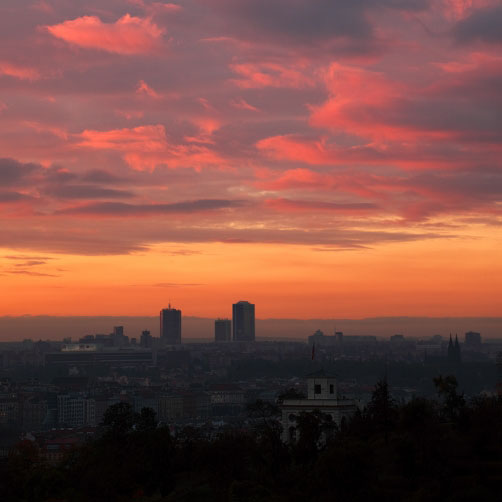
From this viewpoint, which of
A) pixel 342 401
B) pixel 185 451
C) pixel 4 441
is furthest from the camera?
pixel 4 441

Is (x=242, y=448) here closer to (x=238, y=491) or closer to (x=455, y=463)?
(x=238, y=491)

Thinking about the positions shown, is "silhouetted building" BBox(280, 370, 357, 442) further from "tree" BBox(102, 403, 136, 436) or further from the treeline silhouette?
"tree" BBox(102, 403, 136, 436)

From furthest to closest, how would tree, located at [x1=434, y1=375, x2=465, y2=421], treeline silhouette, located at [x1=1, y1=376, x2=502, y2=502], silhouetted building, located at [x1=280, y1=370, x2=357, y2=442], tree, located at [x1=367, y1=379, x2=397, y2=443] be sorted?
1. silhouetted building, located at [x1=280, y1=370, x2=357, y2=442]
2. tree, located at [x1=434, y1=375, x2=465, y2=421]
3. tree, located at [x1=367, y1=379, x2=397, y2=443]
4. treeline silhouette, located at [x1=1, y1=376, x2=502, y2=502]

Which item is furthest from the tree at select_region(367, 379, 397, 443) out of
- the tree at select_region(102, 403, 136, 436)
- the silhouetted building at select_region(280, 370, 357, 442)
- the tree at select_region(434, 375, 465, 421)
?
the tree at select_region(102, 403, 136, 436)

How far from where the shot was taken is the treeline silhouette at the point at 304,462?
135ft

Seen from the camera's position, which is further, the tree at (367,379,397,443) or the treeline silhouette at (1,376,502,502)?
the tree at (367,379,397,443)

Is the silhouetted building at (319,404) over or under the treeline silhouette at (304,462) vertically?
over

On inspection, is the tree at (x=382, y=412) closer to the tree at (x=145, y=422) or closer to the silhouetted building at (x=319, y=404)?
the silhouetted building at (x=319, y=404)

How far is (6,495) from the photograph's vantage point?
56.8 meters

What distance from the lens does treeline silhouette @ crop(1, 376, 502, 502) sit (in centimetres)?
4125

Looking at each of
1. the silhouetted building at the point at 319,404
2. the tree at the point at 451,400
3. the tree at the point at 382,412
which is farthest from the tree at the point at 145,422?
the tree at the point at 451,400

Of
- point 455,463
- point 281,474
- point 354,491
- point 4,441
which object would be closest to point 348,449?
point 354,491

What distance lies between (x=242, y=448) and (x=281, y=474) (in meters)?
4.37

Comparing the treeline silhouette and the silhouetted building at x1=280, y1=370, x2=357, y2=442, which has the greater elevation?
the silhouetted building at x1=280, y1=370, x2=357, y2=442
